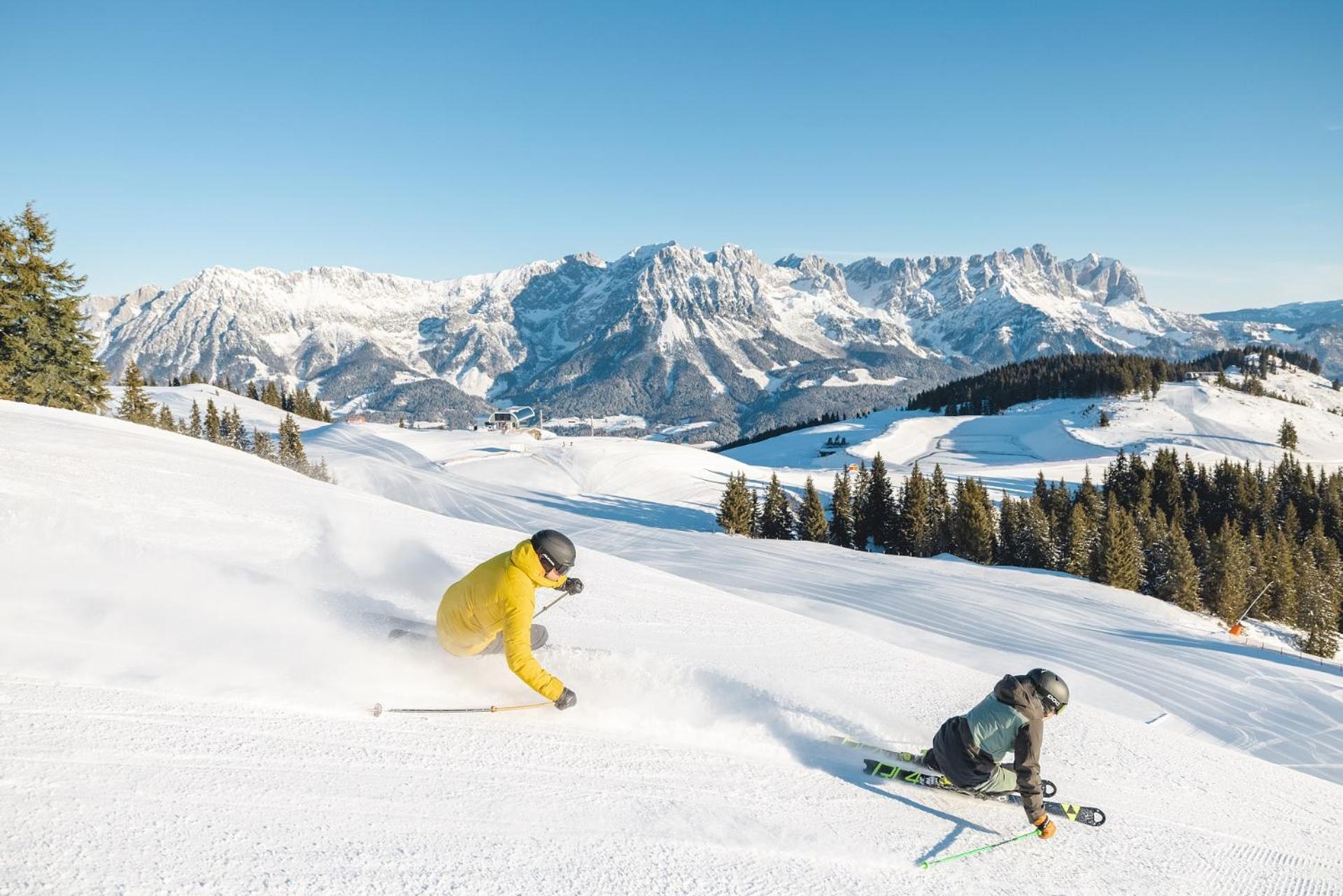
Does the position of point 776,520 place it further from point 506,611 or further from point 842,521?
point 506,611

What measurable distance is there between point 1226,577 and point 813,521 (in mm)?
29252

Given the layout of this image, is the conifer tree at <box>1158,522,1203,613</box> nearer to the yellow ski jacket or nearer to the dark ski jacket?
Answer: the dark ski jacket

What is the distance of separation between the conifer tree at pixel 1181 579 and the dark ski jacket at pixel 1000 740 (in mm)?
50486

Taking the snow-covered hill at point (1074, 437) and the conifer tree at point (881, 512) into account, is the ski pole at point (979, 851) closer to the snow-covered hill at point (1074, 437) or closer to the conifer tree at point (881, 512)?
the conifer tree at point (881, 512)

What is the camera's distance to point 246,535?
33.7 feet

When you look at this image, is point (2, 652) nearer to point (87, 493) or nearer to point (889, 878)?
point (87, 493)

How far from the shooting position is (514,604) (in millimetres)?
6129

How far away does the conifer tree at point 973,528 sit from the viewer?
188 feet

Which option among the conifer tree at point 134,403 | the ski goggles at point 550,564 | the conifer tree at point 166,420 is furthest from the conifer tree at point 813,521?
the conifer tree at point 166,420

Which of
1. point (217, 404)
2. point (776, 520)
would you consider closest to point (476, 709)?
point (776, 520)

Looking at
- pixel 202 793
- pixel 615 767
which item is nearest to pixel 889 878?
pixel 615 767

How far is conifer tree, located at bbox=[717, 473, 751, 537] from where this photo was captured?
63.1 meters

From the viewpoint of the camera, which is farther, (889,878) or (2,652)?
(2,652)

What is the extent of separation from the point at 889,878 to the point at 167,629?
663 cm
